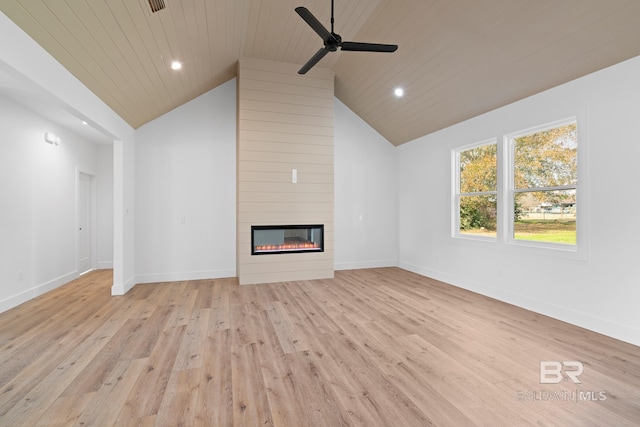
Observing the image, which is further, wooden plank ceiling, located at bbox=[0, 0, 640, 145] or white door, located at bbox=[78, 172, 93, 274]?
white door, located at bbox=[78, 172, 93, 274]

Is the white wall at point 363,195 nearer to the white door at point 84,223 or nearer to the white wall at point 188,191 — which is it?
the white wall at point 188,191

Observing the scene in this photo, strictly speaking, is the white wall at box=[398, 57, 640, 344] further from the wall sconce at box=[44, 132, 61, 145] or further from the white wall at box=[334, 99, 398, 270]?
the wall sconce at box=[44, 132, 61, 145]

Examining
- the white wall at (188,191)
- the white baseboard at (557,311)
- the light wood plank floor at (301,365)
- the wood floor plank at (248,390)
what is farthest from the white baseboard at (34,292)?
the white baseboard at (557,311)

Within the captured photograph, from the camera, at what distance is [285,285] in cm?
493

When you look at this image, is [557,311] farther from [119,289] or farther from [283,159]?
[119,289]

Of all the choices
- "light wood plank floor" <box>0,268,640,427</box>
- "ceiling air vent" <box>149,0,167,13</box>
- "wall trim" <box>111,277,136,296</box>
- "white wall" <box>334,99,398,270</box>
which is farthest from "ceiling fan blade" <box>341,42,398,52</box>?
"wall trim" <box>111,277,136,296</box>

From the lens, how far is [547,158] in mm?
3709

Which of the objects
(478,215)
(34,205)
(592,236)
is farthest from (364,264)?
(34,205)

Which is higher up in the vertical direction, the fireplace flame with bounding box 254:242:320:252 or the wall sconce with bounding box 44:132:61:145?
the wall sconce with bounding box 44:132:61:145

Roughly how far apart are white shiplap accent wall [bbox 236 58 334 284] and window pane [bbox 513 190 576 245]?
112 inches

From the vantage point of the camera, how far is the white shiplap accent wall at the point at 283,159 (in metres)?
4.96

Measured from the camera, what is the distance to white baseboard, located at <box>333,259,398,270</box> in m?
6.13

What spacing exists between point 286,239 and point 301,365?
2.98 meters

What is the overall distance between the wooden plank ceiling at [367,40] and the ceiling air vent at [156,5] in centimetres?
5
